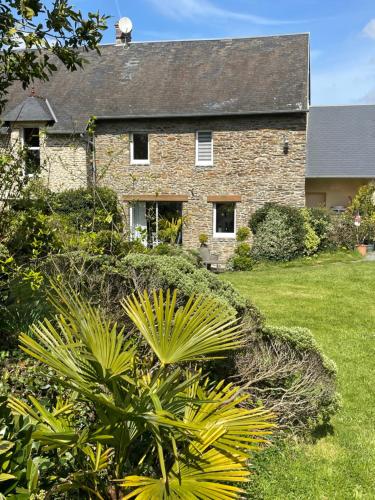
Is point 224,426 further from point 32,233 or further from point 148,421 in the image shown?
point 32,233

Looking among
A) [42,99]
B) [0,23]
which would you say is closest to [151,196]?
[42,99]

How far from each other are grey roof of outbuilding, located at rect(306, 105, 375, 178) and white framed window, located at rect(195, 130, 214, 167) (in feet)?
19.3

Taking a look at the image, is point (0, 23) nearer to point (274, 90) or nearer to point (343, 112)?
point (274, 90)

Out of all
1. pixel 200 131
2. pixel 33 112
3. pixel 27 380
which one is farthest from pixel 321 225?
pixel 27 380

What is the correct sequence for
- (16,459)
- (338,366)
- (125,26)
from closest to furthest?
(16,459) < (338,366) < (125,26)

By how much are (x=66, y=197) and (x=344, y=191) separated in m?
13.7

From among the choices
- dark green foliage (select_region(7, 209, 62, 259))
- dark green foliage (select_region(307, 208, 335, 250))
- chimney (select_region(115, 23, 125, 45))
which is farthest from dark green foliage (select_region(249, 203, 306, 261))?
dark green foliage (select_region(7, 209, 62, 259))

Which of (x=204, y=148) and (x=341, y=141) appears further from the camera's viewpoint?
(x=341, y=141)

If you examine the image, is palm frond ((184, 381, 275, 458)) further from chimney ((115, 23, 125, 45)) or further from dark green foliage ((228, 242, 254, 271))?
chimney ((115, 23, 125, 45))

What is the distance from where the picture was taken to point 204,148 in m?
20.1

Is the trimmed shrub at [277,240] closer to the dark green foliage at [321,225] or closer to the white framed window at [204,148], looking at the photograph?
the dark green foliage at [321,225]

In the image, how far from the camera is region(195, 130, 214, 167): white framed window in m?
20.0

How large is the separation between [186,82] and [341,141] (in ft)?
30.0

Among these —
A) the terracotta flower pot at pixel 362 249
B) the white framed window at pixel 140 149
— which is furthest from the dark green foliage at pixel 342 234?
the white framed window at pixel 140 149
